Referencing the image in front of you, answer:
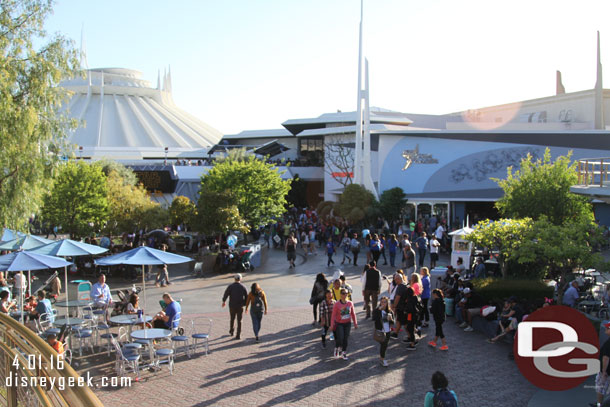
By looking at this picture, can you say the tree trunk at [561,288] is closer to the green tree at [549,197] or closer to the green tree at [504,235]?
the green tree at [504,235]

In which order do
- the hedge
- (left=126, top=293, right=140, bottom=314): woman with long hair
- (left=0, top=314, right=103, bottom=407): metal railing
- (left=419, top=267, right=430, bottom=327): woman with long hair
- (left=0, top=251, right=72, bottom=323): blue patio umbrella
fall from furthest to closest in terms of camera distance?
the hedge, (left=419, top=267, right=430, bottom=327): woman with long hair, (left=126, top=293, right=140, bottom=314): woman with long hair, (left=0, top=251, right=72, bottom=323): blue patio umbrella, (left=0, top=314, right=103, bottom=407): metal railing

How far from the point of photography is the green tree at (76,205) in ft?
78.0

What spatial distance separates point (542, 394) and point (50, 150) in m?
11.1

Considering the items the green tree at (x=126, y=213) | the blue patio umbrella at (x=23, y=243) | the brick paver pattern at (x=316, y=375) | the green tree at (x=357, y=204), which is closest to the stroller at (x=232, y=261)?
the green tree at (x=126, y=213)

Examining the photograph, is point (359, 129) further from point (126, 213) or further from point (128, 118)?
point (128, 118)

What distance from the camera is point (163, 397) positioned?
27.0 feet

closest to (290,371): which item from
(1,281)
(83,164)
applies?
(1,281)

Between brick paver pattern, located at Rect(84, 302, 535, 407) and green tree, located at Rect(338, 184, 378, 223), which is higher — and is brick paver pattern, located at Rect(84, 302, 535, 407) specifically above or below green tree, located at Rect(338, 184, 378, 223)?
below

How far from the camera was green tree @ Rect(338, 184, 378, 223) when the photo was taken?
1276 inches

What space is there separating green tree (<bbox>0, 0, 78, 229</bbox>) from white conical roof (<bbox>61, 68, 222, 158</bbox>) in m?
50.8

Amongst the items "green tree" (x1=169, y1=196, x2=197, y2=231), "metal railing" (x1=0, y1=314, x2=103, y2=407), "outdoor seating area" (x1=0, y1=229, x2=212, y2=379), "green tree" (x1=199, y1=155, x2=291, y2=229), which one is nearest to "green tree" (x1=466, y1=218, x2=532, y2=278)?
"outdoor seating area" (x1=0, y1=229, x2=212, y2=379)

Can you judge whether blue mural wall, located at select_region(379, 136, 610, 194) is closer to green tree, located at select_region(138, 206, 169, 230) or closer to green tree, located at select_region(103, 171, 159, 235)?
green tree, located at select_region(138, 206, 169, 230)

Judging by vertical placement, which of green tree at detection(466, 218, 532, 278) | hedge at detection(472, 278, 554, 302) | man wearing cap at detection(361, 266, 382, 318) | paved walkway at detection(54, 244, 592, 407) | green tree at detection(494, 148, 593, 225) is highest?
green tree at detection(494, 148, 593, 225)

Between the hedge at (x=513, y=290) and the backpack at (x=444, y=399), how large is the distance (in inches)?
311
